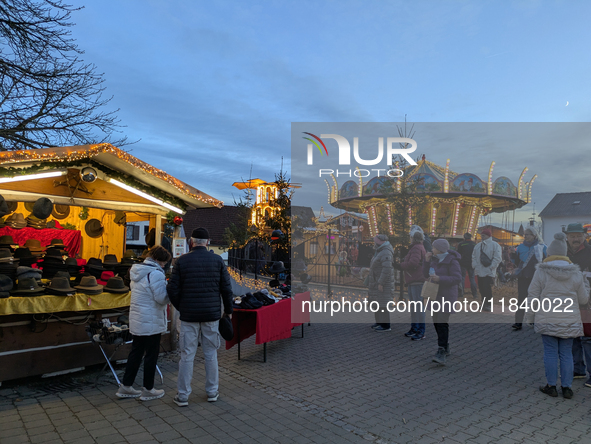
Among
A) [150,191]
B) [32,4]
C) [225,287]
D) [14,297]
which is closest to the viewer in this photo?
[225,287]

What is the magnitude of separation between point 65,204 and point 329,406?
200 inches

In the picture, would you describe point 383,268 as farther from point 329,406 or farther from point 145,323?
point 145,323

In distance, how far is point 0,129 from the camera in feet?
34.0

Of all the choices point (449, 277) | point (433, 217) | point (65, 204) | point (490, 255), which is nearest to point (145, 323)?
point (65, 204)

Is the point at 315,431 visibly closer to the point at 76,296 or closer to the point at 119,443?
the point at 119,443

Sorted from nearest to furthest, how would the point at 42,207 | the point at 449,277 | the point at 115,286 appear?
the point at 115,286
the point at 42,207
the point at 449,277

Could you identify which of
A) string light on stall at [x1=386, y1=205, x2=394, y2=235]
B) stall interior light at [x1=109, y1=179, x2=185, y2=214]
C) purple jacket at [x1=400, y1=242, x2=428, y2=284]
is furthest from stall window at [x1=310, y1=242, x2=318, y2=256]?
stall interior light at [x1=109, y1=179, x2=185, y2=214]

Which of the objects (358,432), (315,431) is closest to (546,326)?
(358,432)

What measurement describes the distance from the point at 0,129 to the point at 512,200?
1241 centimetres

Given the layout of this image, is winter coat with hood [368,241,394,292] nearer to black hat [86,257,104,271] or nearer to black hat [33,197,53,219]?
black hat [86,257,104,271]

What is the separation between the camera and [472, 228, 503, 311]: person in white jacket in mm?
10211

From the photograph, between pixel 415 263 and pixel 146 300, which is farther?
pixel 415 263

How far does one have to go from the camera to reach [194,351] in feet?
15.5

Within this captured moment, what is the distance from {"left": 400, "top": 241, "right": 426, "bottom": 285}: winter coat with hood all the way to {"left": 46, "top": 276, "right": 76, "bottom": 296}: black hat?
5.61 m
